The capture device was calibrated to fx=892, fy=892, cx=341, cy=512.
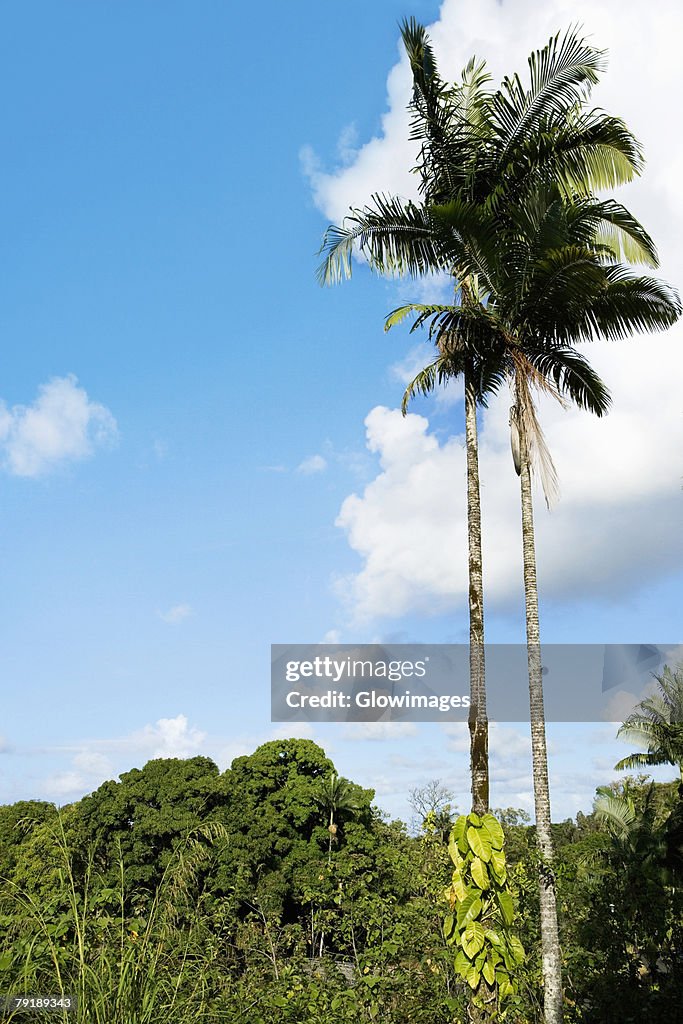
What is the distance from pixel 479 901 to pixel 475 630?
6663mm

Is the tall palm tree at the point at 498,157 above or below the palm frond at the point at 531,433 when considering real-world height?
above

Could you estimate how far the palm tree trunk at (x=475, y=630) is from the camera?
11.5 metres

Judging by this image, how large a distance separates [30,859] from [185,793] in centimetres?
693

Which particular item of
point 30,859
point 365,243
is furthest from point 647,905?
point 30,859

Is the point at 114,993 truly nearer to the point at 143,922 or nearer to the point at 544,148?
the point at 143,922

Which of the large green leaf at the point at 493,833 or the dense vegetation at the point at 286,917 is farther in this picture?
the large green leaf at the point at 493,833

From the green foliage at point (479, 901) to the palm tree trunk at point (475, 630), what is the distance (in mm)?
5347

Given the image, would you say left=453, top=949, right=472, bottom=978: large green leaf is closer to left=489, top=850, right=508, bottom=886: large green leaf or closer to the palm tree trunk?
left=489, top=850, right=508, bottom=886: large green leaf

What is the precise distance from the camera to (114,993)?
4.53m

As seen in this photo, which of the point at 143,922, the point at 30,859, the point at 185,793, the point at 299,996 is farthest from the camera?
the point at 30,859

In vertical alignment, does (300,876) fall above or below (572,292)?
below

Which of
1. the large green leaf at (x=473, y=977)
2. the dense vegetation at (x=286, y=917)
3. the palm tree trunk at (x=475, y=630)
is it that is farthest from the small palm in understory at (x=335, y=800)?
the large green leaf at (x=473, y=977)

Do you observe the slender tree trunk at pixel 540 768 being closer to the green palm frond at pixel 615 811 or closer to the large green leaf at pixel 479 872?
the large green leaf at pixel 479 872

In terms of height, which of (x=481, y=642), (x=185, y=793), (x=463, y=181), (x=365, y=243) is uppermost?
(x=463, y=181)
